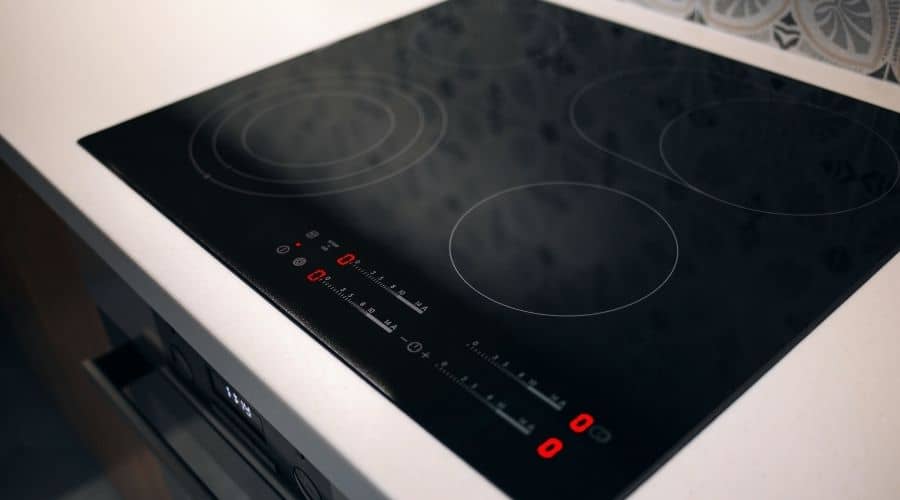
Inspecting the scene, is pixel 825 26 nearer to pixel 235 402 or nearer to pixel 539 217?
pixel 539 217

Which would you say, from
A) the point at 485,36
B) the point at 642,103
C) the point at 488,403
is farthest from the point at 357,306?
the point at 485,36

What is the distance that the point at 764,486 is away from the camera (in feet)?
1.50

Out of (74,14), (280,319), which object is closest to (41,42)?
(74,14)

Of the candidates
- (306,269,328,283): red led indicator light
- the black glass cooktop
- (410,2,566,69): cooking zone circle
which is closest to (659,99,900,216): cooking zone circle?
the black glass cooktop

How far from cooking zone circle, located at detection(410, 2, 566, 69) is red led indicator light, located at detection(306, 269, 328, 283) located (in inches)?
15.6

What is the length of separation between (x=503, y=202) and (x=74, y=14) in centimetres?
72

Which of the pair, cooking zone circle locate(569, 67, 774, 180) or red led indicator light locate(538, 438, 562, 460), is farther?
cooking zone circle locate(569, 67, 774, 180)

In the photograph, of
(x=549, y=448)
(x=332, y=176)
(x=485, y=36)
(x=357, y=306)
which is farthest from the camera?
(x=485, y=36)

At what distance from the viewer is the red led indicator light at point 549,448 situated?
47cm

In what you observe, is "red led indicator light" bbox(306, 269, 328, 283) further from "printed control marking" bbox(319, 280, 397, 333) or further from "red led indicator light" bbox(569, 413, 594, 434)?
"red led indicator light" bbox(569, 413, 594, 434)

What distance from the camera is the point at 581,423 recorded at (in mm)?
484

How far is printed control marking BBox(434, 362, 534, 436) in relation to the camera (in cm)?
48

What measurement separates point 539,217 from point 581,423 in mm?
225

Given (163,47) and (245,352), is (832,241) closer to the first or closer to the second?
(245,352)
